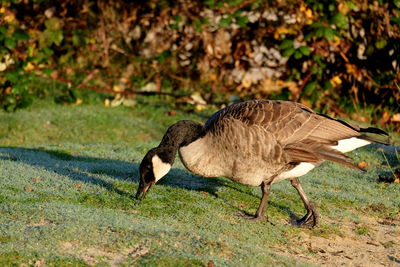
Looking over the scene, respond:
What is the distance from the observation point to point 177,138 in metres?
7.08

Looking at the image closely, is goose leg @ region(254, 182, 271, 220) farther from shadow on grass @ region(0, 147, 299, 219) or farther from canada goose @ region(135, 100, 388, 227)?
shadow on grass @ region(0, 147, 299, 219)

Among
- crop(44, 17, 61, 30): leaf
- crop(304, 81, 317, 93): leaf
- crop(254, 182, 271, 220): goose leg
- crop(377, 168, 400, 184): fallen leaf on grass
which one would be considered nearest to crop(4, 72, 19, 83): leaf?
crop(44, 17, 61, 30): leaf

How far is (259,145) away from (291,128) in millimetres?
486

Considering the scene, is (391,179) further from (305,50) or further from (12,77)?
(12,77)

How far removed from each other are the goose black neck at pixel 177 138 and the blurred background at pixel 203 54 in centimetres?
683

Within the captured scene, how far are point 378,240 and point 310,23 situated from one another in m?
8.57

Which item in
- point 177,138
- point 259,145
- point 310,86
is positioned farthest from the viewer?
point 310,86

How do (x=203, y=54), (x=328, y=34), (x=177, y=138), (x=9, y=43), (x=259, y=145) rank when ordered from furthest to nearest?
(x=203, y=54) < (x=9, y=43) < (x=328, y=34) < (x=177, y=138) < (x=259, y=145)

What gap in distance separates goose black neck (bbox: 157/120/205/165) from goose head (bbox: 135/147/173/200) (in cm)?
1

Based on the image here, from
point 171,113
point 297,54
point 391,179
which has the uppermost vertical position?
point 297,54

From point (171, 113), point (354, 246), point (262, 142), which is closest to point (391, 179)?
point (354, 246)

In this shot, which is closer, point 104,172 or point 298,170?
point 298,170

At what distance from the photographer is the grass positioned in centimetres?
552

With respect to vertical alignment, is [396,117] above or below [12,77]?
below
